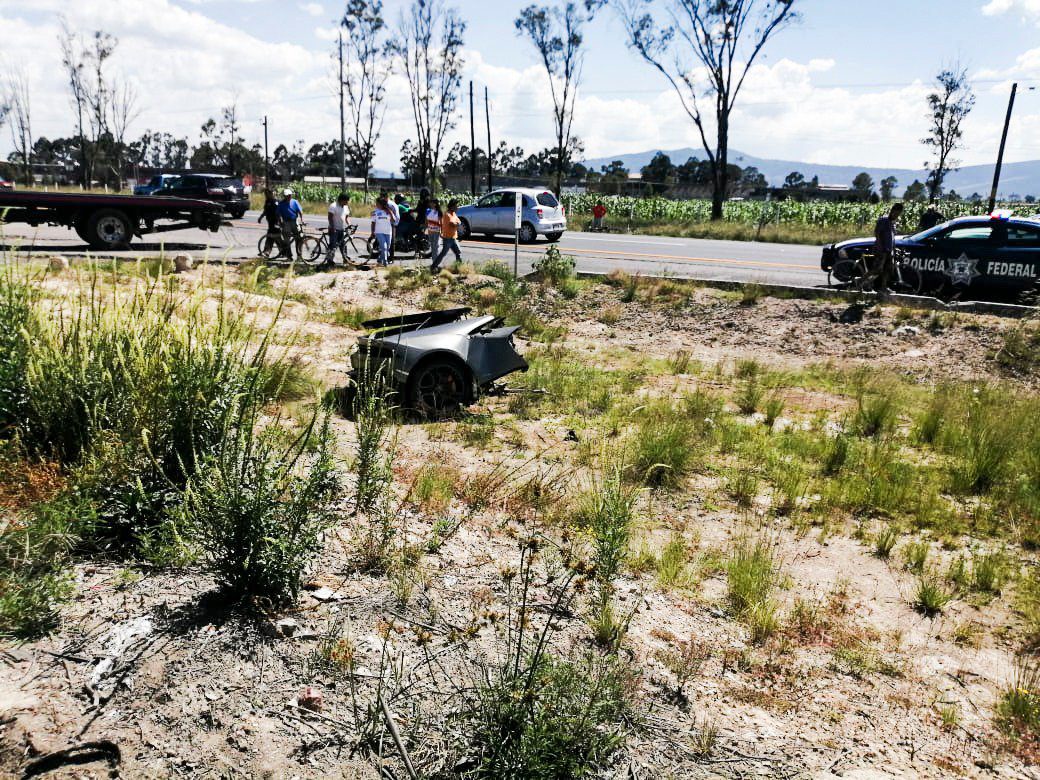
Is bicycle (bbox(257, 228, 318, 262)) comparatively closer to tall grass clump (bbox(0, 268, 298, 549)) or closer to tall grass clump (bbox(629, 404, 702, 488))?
tall grass clump (bbox(629, 404, 702, 488))

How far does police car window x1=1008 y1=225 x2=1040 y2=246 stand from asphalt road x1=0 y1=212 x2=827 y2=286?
3.87 meters

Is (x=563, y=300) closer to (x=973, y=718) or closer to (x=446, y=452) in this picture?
(x=446, y=452)

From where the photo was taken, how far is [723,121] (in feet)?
132

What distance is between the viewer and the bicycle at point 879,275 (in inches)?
561

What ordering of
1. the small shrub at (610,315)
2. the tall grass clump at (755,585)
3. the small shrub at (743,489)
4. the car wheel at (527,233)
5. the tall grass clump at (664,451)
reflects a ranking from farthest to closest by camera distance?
the car wheel at (527,233) → the small shrub at (610,315) → the tall grass clump at (664,451) → the small shrub at (743,489) → the tall grass clump at (755,585)

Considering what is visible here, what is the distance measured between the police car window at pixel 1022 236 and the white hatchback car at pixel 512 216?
14.0m

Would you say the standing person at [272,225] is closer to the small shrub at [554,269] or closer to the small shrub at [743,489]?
the small shrub at [554,269]

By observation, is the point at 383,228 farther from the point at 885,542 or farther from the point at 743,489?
the point at 885,542

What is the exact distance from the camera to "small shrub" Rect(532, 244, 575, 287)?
16.6 meters

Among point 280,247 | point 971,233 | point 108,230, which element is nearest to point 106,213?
point 108,230

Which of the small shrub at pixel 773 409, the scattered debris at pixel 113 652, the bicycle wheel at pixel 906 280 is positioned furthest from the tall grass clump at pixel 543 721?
the bicycle wheel at pixel 906 280

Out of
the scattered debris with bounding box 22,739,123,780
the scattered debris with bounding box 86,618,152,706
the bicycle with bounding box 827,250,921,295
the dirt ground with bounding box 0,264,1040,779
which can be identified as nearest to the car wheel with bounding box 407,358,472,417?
the dirt ground with bounding box 0,264,1040,779

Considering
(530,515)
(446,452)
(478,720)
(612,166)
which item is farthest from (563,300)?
(612,166)

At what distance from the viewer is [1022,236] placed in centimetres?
1384
